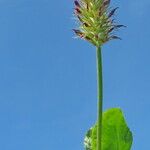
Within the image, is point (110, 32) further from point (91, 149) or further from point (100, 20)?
point (91, 149)

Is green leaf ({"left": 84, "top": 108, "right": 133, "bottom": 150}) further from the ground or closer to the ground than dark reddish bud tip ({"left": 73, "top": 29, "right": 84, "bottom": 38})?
closer to the ground

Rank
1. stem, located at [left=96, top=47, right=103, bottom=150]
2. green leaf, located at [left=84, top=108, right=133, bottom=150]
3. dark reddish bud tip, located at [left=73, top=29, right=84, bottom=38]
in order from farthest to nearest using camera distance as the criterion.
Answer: green leaf, located at [left=84, top=108, right=133, bottom=150], dark reddish bud tip, located at [left=73, top=29, right=84, bottom=38], stem, located at [left=96, top=47, right=103, bottom=150]

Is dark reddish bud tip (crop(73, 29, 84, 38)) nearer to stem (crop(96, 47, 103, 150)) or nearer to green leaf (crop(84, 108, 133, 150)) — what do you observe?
stem (crop(96, 47, 103, 150))

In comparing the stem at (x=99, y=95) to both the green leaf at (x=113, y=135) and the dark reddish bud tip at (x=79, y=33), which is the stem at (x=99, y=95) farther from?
the green leaf at (x=113, y=135)

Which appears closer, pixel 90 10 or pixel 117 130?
pixel 90 10

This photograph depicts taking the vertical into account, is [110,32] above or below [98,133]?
above

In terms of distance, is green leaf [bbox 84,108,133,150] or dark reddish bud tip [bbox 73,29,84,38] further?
green leaf [bbox 84,108,133,150]

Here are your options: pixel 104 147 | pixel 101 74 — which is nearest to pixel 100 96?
pixel 101 74
